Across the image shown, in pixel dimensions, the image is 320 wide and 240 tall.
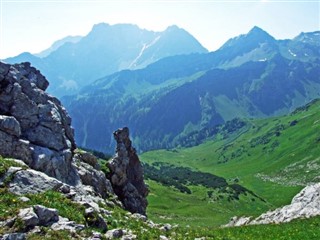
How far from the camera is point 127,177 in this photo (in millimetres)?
62750

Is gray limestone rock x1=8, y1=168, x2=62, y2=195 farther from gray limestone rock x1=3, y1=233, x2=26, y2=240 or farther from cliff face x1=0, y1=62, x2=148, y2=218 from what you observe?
gray limestone rock x1=3, y1=233, x2=26, y2=240

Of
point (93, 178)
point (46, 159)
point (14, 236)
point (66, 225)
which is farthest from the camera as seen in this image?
point (93, 178)

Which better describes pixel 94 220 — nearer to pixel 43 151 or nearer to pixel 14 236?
pixel 14 236

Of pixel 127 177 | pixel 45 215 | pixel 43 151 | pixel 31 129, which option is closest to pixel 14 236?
pixel 45 215

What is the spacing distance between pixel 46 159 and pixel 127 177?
77.3 feet

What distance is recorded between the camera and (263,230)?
36.0 meters

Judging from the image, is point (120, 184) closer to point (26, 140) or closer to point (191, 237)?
point (26, 140)

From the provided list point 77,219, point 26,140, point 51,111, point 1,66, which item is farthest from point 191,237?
point 1,66

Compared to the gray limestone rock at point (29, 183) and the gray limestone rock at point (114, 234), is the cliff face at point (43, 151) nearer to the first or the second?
the gray limestone rock at point (29, 183)

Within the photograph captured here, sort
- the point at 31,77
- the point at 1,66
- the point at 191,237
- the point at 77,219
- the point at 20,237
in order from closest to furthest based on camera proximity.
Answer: the point at 20,237 → the point at 77,219 → the point at 191,237 → the point at 1,66 → the point at 31,77

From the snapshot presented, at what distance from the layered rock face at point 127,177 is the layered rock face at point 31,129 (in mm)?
8317

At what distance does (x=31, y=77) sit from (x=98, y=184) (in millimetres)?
19535

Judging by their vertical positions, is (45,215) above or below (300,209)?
above

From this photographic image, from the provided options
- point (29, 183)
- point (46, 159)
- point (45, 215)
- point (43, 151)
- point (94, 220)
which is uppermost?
point (43, 151)
